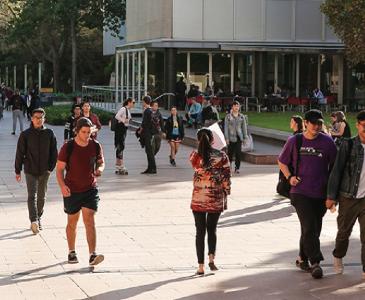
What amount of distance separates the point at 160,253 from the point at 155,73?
33.4m

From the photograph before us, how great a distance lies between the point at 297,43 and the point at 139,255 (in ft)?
115

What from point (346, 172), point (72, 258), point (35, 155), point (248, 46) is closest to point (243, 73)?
point (248, 46)

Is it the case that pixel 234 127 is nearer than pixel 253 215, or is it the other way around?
pixel 253 215

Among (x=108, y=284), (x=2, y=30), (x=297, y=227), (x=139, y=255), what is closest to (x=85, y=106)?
(x=297, y=227)

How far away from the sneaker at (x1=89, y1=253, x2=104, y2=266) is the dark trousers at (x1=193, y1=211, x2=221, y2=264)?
3.54 ft

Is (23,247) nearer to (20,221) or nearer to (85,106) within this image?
→ (20,221)

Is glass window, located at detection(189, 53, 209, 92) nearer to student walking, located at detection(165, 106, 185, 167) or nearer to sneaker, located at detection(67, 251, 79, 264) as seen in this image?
student walking, located at detection(165, 106, 185, 167)

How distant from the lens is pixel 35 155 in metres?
12.0

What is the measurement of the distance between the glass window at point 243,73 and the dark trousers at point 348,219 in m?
35.7

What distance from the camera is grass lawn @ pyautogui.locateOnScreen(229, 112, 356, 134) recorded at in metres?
31.8

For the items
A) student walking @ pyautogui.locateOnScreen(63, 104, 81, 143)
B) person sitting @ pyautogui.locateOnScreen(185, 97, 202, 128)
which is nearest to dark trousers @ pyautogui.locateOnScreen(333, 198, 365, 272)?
student walking @ pyautogui.locateOnScreen(63, 104, 81, 143)

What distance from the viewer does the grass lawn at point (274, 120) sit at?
31.8m

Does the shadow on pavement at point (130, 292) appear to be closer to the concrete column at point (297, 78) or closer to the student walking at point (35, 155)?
the student walking at point (35, 155)

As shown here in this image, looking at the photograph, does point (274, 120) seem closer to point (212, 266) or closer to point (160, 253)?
point (160, 253)
